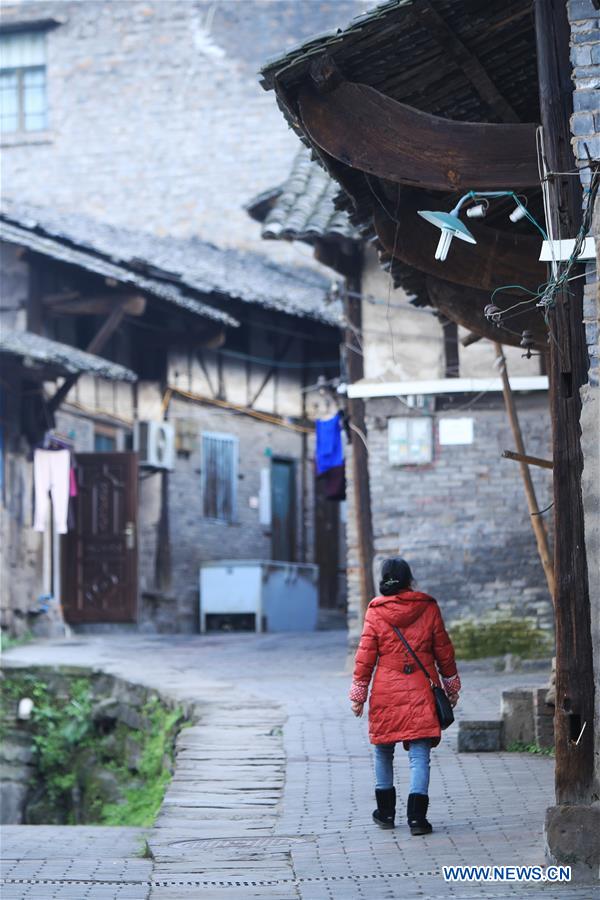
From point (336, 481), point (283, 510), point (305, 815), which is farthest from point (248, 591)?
point (305, 815)

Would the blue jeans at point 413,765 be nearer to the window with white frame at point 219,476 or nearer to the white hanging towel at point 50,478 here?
the white hanging towel at point 50,478

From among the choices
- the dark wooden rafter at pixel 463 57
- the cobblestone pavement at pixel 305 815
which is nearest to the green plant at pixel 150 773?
the cobblestone pavement at pixel 305 815

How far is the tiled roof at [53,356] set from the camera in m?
17.0

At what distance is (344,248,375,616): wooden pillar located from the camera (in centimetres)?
1521

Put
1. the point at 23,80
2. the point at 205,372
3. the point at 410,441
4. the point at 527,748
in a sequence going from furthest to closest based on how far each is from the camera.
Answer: the point at 23,80, the point at 205,372, the point at 410,441, the point at 527,748

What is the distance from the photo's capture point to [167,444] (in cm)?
2158

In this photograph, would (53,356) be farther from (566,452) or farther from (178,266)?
(566,452)

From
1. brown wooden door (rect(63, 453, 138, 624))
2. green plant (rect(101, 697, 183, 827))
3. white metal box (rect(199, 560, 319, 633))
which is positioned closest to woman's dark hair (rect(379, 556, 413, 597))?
green plant (rect(101, 697, 183, 827))

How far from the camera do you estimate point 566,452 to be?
6664 mm

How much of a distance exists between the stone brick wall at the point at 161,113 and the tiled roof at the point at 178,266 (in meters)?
1.43

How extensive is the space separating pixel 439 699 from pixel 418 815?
0.59 metres

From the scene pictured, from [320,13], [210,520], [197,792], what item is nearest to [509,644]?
[197,792]

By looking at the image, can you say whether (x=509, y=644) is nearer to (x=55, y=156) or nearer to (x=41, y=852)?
(x=41, y=852)

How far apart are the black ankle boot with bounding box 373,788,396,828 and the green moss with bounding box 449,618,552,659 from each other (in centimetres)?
709
